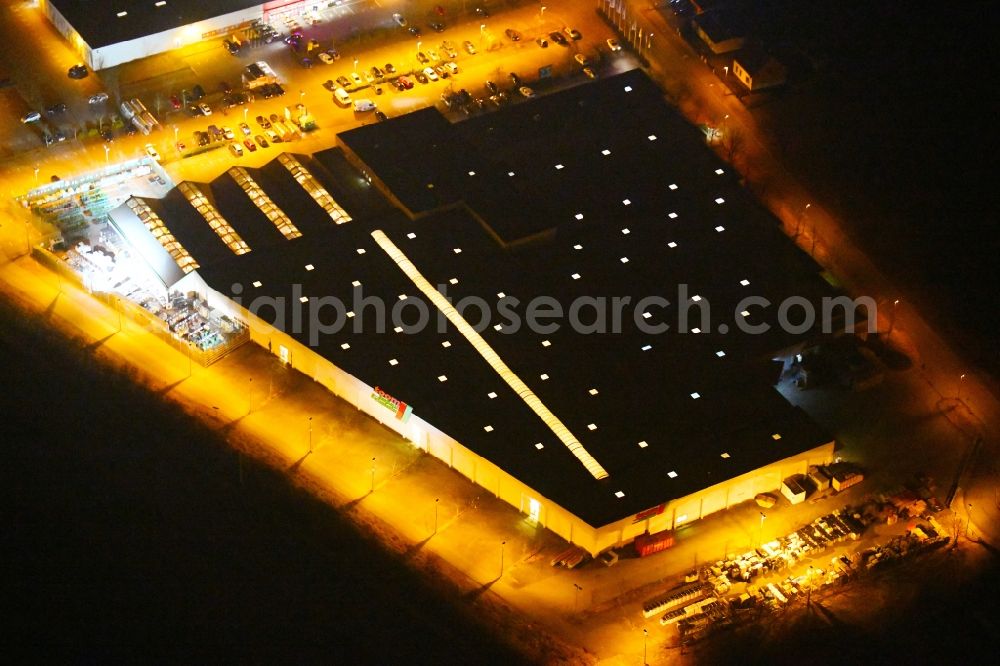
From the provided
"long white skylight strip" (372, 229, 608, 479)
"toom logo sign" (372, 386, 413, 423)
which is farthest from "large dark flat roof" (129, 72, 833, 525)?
"toom logo sign" (372, 386, 413, 423)

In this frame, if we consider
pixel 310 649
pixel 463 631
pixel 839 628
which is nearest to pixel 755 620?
pixel 839 628

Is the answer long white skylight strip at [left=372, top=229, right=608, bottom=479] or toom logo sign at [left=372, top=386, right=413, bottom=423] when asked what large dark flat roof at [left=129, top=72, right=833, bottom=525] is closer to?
long white skylight strip at [left=372, top=229, right=608, bottom=479]

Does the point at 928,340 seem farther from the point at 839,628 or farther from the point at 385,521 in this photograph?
the point at 385,521

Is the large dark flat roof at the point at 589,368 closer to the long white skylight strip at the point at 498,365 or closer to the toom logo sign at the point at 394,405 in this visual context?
the long white skylight strip at the point at 498,365

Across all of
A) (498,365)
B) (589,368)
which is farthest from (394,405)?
(589,368)

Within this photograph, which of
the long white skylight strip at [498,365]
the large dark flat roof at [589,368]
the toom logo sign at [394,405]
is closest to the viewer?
the large dark flat roof at [589,368]

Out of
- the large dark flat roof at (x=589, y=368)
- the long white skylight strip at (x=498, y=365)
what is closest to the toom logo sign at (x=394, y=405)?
the large dark flat roof at (x=589, y=368)
